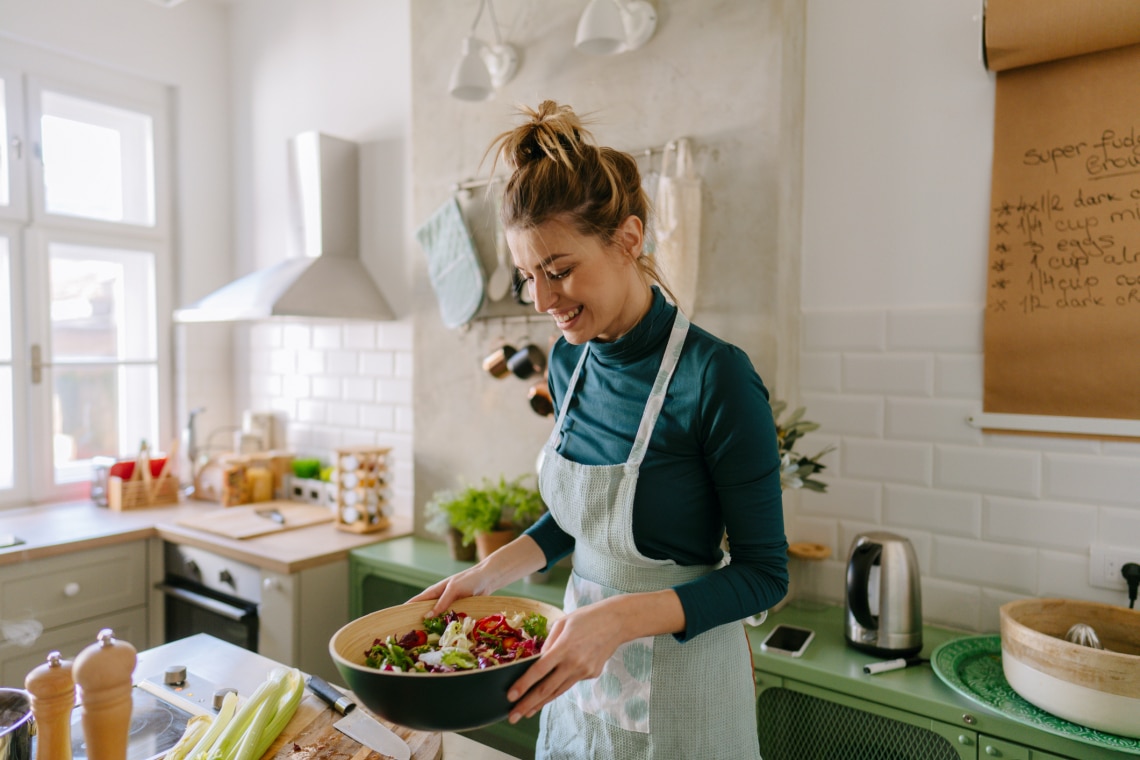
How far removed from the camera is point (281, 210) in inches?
140

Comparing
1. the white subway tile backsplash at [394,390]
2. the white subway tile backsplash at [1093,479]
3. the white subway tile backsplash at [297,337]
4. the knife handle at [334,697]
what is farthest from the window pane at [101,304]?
the white subway tile backsplash at [1093,479]

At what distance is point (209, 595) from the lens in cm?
270

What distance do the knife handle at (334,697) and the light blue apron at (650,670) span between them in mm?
401

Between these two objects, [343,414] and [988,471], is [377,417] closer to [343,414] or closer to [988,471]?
[343,414]

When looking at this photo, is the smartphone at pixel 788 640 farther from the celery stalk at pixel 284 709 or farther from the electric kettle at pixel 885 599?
the celery stalk at pixel 284 709

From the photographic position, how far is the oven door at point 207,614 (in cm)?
250

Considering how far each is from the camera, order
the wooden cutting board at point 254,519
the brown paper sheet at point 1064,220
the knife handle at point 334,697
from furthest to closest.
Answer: the wooden cutting board at point 254,519, the brown paper sheet at point 1064,220, the knife handle at point 334,697

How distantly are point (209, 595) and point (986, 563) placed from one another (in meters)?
2.45

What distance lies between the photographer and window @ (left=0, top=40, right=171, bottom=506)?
3086mm

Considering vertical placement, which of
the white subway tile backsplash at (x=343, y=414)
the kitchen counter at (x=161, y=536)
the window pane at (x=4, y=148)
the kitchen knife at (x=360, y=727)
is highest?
the window pane at (x=4, y=148)

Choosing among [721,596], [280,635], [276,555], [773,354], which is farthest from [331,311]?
[721,596]

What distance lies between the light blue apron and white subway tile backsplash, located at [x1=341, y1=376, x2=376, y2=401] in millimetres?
2010

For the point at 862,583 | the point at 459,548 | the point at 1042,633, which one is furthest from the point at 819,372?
the point at 459,548

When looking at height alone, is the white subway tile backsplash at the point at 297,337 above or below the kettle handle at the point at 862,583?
above
